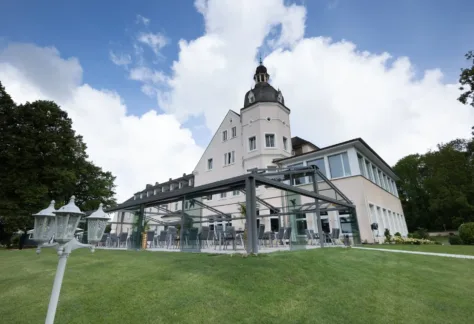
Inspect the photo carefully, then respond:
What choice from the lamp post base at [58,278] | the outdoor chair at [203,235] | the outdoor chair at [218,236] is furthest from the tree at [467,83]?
the lamp post base at [58,278]

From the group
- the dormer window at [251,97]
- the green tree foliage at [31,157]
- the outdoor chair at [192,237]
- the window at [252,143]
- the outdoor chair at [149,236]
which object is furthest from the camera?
the dormer window at [251,97]

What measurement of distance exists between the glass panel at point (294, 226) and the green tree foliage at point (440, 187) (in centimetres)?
3201

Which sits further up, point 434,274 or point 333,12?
point 333,12

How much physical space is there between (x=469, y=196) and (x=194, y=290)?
46.5m

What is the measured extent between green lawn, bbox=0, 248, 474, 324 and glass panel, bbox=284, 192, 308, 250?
4.02 m

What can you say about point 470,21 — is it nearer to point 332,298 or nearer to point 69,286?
point 332,298

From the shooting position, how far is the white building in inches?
671

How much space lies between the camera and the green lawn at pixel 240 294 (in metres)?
3.59

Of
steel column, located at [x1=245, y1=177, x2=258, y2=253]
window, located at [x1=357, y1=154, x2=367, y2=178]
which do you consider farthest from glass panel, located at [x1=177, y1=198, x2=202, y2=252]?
window, located at [x1=357, y1=154, x2=367, y2=178]

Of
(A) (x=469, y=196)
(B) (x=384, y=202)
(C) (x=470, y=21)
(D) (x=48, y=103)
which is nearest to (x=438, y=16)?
(C) (x=470, y=21)

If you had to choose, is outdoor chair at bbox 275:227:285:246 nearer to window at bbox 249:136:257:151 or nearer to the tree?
window at bbox 249:136:257:151

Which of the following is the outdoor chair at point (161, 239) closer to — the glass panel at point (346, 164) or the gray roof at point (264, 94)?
the glass panel at point (346, 164)

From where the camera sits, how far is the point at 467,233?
15.9 metres

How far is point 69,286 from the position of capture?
4.68 meters
